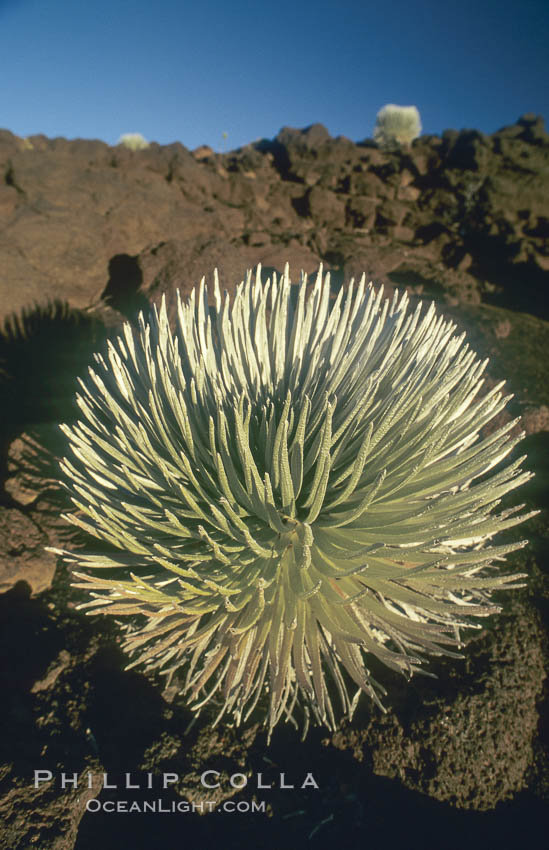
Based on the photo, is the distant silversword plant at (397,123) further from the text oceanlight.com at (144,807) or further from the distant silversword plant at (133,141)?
the text oceanlight.com at (144,807)

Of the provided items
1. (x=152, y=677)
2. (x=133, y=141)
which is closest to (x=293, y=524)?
(x=152, y=677)

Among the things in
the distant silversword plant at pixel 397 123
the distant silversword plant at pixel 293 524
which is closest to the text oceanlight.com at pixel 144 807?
the distant silversword plant at pixel 293 524

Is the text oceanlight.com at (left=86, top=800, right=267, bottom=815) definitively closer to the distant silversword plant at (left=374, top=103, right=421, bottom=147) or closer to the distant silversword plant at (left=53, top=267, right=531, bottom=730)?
the distant silversword plant at (left=53, top=267, right=531, bottom=730)

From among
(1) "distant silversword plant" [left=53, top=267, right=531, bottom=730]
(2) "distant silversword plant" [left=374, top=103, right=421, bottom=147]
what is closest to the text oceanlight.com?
(1) "distant silversword plant" [left=53, top=267, right=531, bottom=730]

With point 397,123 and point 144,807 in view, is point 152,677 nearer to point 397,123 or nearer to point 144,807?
point 144,807

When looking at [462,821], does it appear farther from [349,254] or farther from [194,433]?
[349,254]

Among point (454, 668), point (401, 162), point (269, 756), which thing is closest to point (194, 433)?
point (269, 756)
